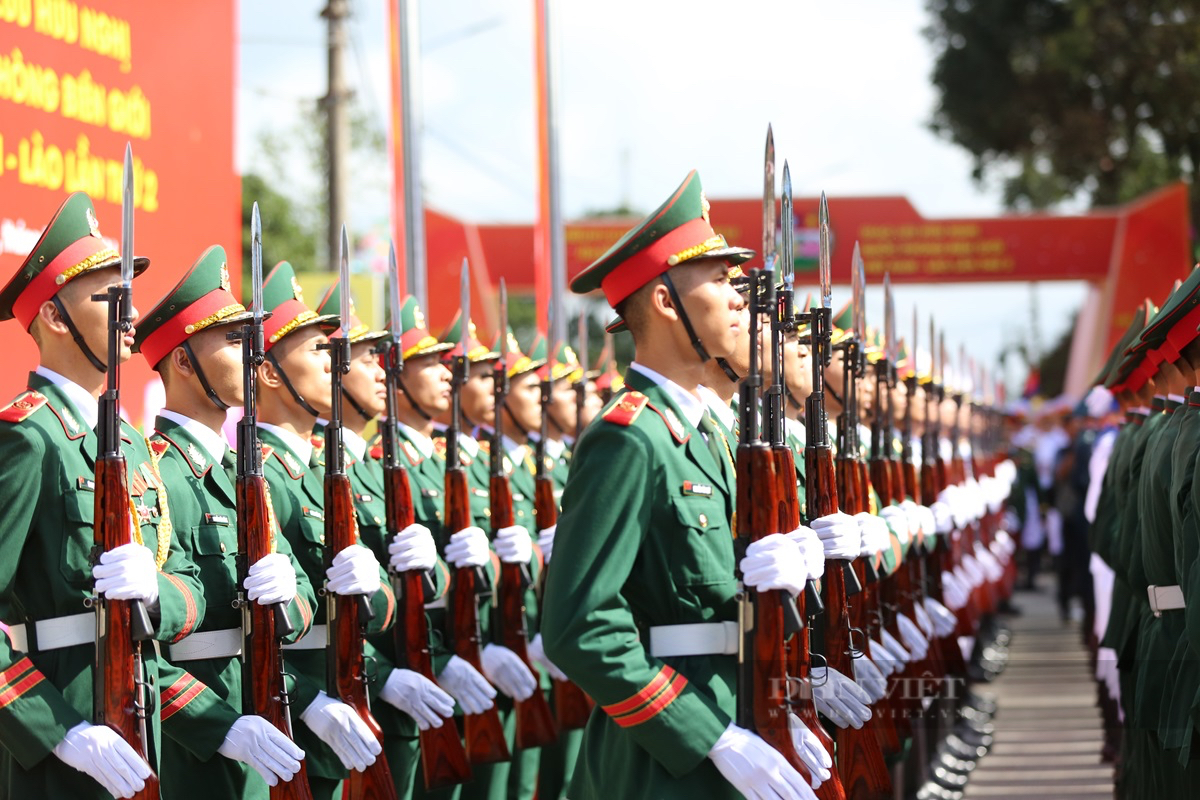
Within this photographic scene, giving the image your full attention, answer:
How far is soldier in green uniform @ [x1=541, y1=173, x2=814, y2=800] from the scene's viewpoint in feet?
10.2

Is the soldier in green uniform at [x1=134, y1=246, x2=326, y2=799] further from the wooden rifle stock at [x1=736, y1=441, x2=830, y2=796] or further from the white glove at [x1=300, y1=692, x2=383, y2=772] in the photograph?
the wooden rifle stock at [x1=736, y1=441, x2=830, y2=796]

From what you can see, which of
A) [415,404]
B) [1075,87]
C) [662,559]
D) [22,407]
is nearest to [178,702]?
[22,407]

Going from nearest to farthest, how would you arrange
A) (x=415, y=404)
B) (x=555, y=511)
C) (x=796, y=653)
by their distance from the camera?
(x=796, y=653)
(x=415, y=404)
(x=555, y=511)

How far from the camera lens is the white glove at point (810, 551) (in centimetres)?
333

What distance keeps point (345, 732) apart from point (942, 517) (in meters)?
4.64

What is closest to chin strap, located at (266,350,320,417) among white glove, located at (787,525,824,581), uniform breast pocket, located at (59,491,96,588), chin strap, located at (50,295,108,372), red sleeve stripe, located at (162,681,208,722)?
chin strap, located at (50,295,108,372)

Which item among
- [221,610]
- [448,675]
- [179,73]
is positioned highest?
[179,73]

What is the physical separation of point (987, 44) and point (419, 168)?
1752 cm

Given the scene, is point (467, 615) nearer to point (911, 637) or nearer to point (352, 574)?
point (352, 574)

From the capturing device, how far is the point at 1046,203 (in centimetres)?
3216

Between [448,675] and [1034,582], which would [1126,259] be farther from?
[448,675]

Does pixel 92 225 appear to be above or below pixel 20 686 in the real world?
above

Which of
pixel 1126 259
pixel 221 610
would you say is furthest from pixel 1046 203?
pixel 221 610

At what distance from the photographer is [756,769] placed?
10.1 ft
